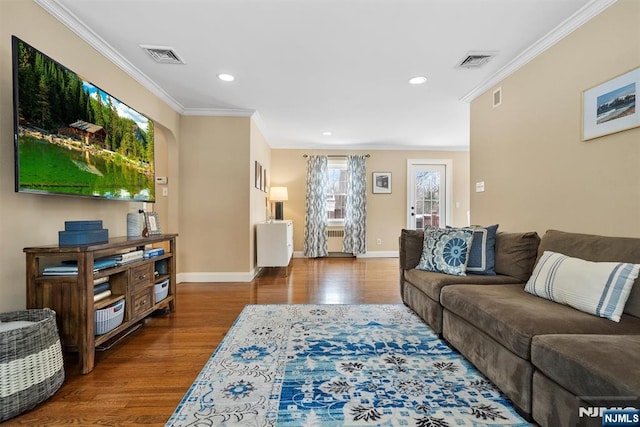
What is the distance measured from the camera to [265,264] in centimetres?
443

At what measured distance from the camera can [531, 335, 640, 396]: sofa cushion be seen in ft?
3.27

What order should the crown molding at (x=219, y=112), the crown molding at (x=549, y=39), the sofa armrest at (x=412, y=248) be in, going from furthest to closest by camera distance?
the crown molding at (x=219, y=112) → the sofa armrest at (x=412, y=248) → the crown molding at (x=549, y=39)

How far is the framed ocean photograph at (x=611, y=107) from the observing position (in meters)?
1.77

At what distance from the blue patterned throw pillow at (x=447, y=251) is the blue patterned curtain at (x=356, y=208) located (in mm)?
3461

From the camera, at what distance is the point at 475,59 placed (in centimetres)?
269

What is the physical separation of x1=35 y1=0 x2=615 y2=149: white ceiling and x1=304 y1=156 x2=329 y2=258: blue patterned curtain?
2318 mm

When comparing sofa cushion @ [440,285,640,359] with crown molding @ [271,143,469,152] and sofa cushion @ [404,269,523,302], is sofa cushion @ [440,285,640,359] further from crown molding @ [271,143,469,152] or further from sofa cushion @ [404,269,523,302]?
crown molding @ [271,143,469,152]

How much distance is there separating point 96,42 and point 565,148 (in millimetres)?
3930

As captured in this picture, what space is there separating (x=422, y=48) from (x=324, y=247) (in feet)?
14.6

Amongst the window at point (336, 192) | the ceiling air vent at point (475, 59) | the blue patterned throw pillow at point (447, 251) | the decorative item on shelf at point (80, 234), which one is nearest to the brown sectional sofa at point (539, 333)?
the blue patterned throw pillow at point (447, 251)

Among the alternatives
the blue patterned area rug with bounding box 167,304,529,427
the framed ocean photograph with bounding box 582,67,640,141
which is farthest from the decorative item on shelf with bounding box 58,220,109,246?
the framed ocean photograph with bounding box 582,67,640,141

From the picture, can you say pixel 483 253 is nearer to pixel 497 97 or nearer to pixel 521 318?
pixel 521 318

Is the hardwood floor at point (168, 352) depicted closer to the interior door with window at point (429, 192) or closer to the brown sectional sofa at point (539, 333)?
the brown sectional sofa at point (539, 333)

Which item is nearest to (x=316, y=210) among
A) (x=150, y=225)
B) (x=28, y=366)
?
(x=150, y=225)
